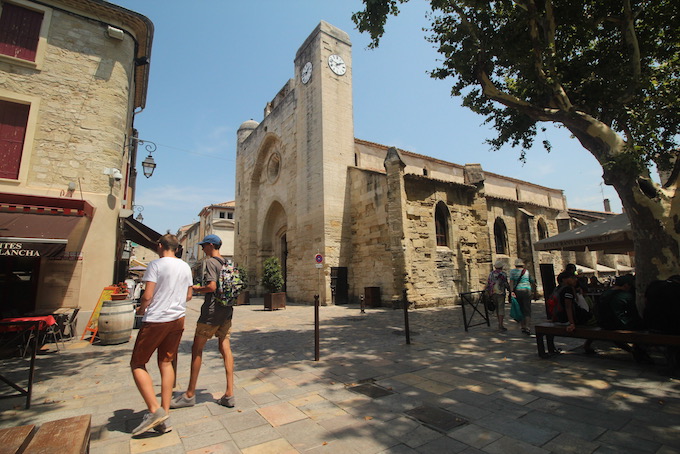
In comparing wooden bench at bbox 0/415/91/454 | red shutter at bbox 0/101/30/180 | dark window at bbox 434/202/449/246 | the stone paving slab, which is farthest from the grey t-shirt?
dark window at bbox 434/202/449/246

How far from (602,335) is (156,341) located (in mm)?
5335

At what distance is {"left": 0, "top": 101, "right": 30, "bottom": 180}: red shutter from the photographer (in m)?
7.15

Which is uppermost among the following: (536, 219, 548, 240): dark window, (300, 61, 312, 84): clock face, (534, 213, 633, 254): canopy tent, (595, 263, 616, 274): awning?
(300, 61, 312, 84): clock face

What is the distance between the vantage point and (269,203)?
19.7 metres

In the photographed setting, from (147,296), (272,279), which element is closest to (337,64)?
(272,279)

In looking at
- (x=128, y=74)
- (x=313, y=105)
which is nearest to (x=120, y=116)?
(x=128, y=74)

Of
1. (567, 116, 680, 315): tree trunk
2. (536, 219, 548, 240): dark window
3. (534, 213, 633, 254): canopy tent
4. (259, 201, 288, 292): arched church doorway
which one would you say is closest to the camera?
Answer: (567, 116, 680, 315): tree trunk

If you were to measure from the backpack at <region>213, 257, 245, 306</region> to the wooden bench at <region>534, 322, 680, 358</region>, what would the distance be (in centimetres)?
442

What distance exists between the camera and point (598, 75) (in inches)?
293

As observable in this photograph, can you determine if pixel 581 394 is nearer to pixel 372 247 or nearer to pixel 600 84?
pixel 600 84

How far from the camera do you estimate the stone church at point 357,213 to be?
40.6 ft

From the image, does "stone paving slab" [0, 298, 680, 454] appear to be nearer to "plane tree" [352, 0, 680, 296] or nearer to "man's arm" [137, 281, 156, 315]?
"man's arm" [137, 281, 156, 315]

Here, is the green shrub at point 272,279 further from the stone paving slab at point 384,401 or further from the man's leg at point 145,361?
the man's leg at point 145,361

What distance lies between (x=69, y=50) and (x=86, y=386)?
28.5ft
